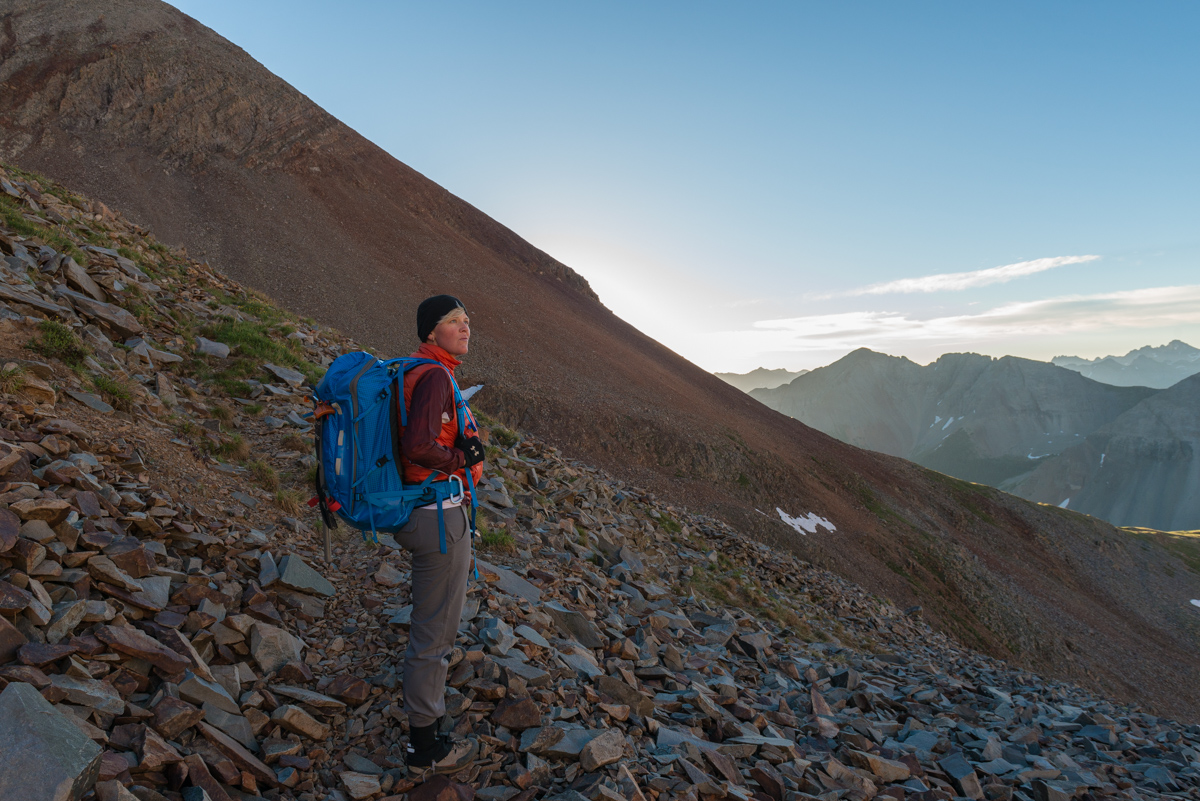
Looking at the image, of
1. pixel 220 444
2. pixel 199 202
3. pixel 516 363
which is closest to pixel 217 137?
pixel 199 202

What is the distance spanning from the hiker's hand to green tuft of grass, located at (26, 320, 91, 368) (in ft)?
21.0

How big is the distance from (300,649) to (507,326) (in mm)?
29360

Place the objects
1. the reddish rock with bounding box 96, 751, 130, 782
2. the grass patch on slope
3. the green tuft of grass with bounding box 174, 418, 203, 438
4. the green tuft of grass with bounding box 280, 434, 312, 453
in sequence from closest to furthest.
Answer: the reddish rock with bounding box 96, 751, 130, 782 → the green tuft of grass with bounding box 174, 418, 203, 438 → the green tuft of grass with bounding box 280, 434, 312, 453 → the grass patch on slope

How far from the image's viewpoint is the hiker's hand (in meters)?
4.33

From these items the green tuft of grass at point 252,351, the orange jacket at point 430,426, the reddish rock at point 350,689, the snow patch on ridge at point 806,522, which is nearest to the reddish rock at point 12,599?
the reddish rock at point 350,689

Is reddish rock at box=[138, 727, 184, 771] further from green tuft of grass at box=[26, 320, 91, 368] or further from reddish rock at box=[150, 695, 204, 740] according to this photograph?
green tuft of grass at box=[26, 320, 91, 368]

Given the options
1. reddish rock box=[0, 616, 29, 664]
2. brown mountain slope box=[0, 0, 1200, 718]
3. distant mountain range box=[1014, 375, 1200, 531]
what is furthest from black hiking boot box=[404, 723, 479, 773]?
distant mountain range box=[1014, 375, 1200, 531]

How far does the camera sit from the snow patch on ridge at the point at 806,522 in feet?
86.0

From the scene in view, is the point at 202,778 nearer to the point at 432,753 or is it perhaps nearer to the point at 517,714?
the point at 432,753

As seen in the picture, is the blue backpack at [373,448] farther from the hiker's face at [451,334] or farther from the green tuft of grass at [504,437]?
the green tuft of grass at [504,437]

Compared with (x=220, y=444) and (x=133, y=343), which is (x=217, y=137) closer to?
(x=133, y=343)

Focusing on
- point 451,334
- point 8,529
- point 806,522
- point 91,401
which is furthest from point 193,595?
point 806,522

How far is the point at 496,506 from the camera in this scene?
400 inches

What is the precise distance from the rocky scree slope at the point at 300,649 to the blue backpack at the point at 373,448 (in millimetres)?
1677
